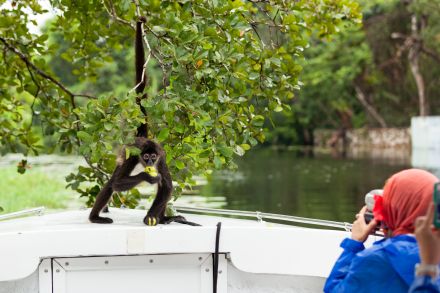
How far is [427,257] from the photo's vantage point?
2.06 meters

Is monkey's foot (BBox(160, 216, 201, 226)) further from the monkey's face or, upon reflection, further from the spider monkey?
the monkey's face

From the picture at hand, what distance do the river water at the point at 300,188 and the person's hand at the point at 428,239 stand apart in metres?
11.6

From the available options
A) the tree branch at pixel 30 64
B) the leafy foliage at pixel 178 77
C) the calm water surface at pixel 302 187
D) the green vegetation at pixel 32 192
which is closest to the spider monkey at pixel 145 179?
the leafy foliage at pixel 178 77

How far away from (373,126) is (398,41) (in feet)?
22.7

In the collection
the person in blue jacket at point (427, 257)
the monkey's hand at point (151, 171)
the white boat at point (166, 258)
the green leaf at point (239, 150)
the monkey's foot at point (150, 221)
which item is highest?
the green leaf at point (239, 150)

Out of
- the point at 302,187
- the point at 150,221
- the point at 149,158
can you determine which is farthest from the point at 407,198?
the point at 302,187

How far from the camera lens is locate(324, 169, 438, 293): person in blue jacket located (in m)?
2.21

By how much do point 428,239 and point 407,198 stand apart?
207 millimetres

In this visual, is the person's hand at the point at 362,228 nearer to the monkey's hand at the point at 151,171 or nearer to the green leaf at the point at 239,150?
the monkey's hand at the point at 151,171

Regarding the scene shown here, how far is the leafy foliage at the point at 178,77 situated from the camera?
4.39 meters

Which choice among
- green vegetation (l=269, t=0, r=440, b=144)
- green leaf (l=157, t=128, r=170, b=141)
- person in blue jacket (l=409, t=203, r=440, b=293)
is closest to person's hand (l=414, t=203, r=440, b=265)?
person in blue jacket (l=409, t=203, r=440, b=293)

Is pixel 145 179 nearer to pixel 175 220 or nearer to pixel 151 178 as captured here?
pixel 151 178

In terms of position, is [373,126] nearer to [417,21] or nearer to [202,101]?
[417,21]

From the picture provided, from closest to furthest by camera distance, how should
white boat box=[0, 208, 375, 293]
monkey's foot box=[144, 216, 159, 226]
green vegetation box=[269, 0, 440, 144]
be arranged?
white boat box=[0, 208, 375, 293] < monkey's foot box=[144, 216, 159, 226] < green vegetation box=[269, 0, 440, 144]
